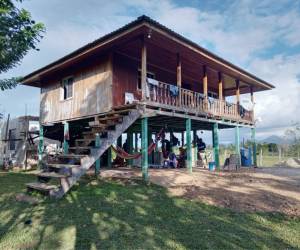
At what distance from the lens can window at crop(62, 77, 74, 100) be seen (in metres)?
13.2

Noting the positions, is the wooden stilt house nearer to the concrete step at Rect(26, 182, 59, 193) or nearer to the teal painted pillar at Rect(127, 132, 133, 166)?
the concrete step at Rect(26, 182, 59, 193)

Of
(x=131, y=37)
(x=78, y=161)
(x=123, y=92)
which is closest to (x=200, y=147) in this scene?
(x=123, y=92)

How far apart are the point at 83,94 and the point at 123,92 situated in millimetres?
1962

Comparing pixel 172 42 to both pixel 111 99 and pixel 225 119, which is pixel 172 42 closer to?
pixel 111 99

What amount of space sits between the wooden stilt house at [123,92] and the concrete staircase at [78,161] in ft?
0.08

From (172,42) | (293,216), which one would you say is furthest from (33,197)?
(172,42)

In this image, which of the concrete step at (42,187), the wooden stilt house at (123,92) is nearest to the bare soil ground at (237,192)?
the wooden stilt house at (123,92)

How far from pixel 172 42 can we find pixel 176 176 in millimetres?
4958

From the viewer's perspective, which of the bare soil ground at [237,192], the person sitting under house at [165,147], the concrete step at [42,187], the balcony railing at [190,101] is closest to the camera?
the bare soil ground at [237,192]

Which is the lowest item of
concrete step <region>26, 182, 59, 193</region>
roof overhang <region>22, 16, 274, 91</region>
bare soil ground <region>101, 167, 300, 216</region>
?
bare soil ground <region>101, 167, 300, 216</region>

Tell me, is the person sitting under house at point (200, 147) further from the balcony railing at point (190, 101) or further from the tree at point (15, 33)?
the tree at point (15, 33)

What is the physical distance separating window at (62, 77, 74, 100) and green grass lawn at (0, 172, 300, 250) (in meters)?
7.25

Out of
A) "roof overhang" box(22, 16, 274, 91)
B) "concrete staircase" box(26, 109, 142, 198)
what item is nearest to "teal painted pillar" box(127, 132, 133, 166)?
"roof overhang" box(22, 16, 274, 91)

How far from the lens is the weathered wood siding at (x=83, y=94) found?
1098cm
